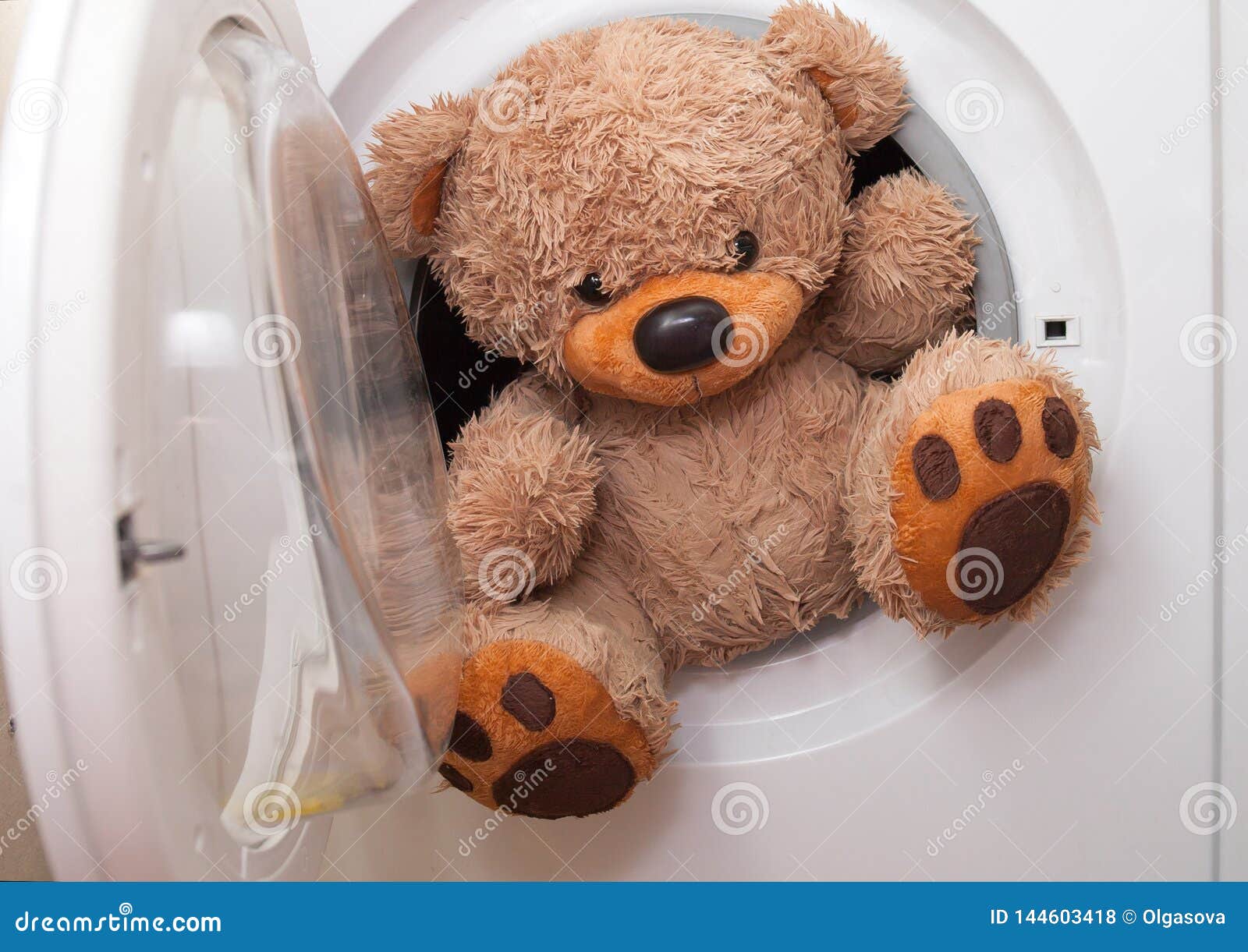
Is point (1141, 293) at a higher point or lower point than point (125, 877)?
higher

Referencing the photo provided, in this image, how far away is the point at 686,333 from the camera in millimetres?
559

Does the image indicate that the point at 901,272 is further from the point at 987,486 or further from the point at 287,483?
the point at 287,483

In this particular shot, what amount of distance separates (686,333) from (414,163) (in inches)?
8.9

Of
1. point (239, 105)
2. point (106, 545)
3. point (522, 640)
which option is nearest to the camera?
point (106, 545)

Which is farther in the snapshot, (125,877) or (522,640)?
(522,640)

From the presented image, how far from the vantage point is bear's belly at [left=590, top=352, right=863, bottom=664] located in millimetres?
679

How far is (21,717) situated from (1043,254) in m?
0.63

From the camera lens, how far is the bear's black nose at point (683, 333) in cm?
56

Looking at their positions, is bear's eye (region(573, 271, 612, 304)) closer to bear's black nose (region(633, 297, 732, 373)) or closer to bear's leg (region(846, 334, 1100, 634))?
bear's black nose (region(633, 297, 732, 373))

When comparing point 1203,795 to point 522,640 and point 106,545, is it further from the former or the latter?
point 106,545

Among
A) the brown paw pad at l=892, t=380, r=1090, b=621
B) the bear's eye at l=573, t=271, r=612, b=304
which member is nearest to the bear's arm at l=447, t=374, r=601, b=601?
the bear's eye at l=573, t=271, r=612, b=304

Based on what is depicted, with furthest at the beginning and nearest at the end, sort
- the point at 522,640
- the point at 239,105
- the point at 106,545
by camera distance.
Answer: the point at 522,640 < the point at 239,105 < the point at 106,545

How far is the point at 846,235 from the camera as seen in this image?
0.68 m
